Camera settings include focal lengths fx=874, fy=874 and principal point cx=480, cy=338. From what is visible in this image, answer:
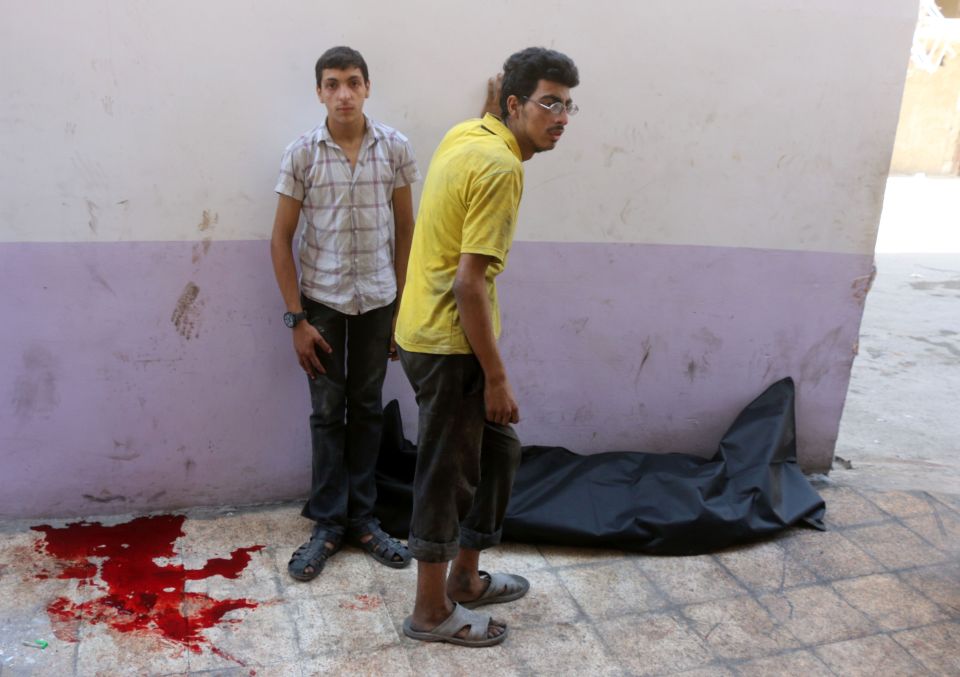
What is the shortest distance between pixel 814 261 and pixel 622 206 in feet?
3.22

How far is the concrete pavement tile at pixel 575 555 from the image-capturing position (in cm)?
342

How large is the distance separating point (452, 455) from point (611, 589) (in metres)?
0.97

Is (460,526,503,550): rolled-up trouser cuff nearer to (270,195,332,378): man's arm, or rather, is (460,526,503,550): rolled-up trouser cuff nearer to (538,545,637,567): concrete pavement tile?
(538,545,637,567): concrete pavement tile

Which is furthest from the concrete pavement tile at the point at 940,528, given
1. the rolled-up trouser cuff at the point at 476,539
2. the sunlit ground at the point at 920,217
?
the sunlit ground at the point at 920,217

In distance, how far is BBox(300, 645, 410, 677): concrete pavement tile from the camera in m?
2.70

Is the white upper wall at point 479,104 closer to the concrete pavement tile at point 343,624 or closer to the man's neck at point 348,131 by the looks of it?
the man's neck at point 348,131

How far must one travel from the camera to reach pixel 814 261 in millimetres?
4004

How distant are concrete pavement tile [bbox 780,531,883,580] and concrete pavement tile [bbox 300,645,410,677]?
5.55 ft

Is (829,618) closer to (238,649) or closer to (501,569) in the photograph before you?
(501,569)

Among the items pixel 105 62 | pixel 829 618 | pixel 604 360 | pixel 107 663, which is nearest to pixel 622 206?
pixel 604 360

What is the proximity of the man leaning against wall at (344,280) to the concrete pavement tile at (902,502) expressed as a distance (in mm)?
2214

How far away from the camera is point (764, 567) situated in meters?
3.43

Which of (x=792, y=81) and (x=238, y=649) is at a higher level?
(x=792, y=81)

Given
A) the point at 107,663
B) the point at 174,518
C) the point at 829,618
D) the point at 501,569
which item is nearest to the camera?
the point at 107,663
